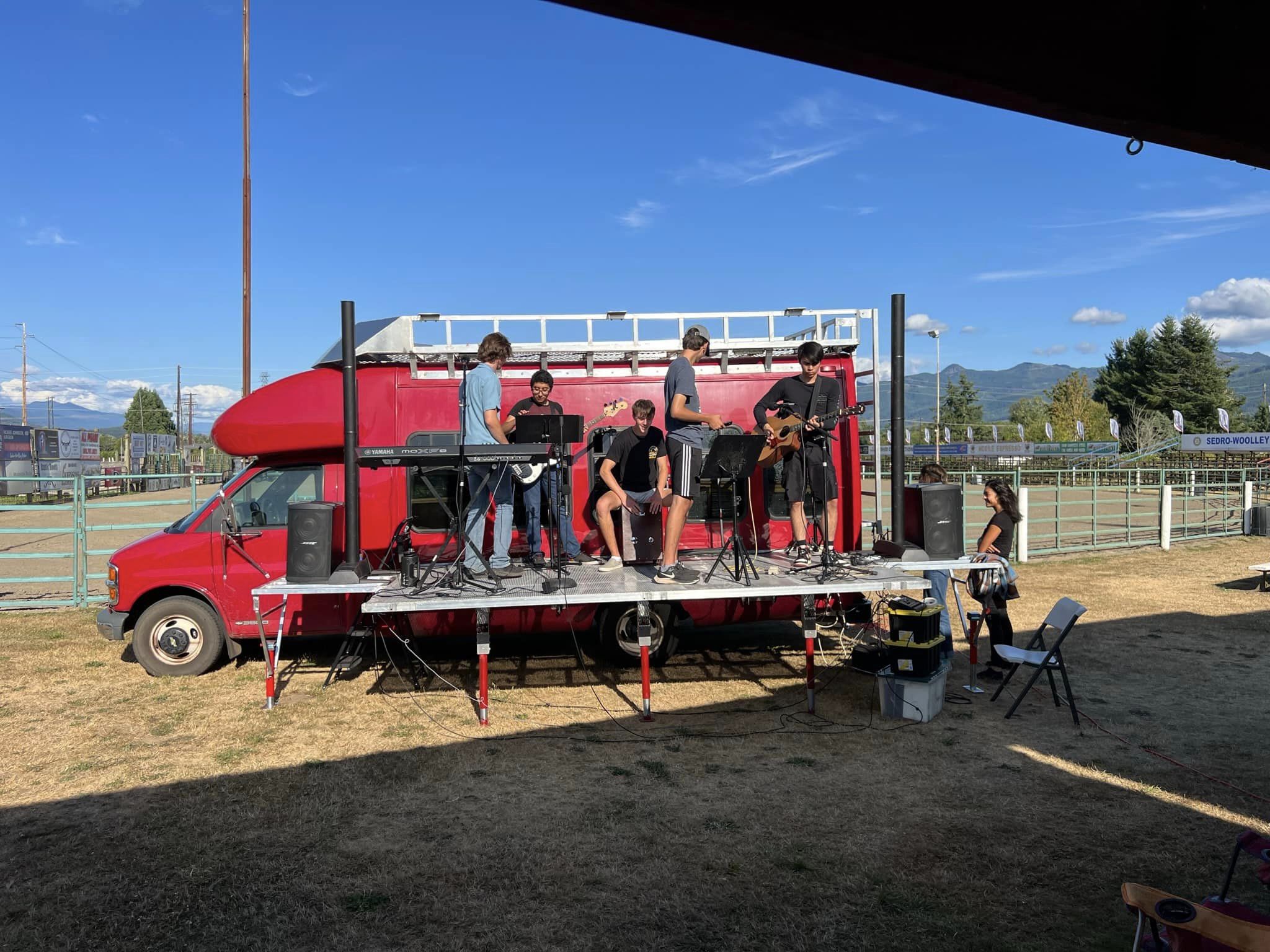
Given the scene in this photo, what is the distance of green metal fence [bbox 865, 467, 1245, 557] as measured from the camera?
17.0 metres

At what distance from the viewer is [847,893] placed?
4.11 metres

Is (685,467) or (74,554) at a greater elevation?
(685,467)

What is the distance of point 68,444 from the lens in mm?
58312

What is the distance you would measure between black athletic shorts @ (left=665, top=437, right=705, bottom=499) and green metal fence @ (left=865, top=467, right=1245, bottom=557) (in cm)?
574

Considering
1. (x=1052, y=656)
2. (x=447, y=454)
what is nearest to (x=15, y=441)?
(x=447, y=454)

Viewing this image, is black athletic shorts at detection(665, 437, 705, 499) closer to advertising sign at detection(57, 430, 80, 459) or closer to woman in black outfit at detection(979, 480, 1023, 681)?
woman in black outfit at detection(979, 480, 1023, 681)

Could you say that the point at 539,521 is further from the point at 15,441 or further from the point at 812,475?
the point at 15,441

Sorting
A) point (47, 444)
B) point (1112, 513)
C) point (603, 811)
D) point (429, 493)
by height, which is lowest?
point (603, 811)

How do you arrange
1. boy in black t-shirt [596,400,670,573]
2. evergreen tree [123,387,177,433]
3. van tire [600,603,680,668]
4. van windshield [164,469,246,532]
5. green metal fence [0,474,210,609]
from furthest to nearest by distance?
evergreen tree [123,387,177,433]
green metal fence [0,474,210,609]
van windshield [164,469,246,532]
van tire [600,603,680,668]
boy in black t-shirt [596,400,670,573]

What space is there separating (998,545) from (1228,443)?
40438 millimetres

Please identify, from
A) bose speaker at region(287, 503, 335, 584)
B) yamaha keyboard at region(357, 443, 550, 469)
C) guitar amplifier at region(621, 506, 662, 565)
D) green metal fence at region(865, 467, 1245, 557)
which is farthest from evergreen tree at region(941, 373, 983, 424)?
bose speaker at region(287, 503, 335, 584)

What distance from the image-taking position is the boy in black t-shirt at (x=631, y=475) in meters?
7.61

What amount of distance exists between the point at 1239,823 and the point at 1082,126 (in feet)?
13.8

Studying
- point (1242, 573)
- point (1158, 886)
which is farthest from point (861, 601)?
point (1242, 573)
